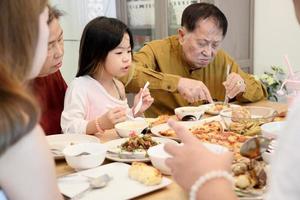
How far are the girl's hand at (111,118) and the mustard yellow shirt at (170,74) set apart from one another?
568 mm

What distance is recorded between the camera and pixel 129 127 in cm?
143

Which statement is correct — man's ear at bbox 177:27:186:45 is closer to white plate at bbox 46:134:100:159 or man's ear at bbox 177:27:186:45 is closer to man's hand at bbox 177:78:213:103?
man's hand at bbox 177:78:213:103

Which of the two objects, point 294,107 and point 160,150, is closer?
point 294,107

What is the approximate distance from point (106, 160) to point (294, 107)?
732mm

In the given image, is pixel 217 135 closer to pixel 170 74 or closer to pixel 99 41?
pixel 99 41

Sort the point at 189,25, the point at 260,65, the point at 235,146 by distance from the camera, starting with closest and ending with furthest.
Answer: the point at 235,146
the point at 189,25
the point at 260,65

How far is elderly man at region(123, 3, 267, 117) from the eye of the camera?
1995 mm

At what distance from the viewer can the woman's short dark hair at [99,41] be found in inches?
70.0

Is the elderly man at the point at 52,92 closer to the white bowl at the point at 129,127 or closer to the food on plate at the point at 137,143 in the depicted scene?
the white bowl at the point at 129,127

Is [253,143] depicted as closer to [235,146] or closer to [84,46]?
[235,146]

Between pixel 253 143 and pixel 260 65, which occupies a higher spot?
pixel 253 143

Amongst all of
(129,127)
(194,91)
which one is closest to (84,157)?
(129,127)

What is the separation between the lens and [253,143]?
37.7 inches

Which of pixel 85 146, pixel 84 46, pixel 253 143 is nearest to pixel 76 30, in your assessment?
pixel 84 46
